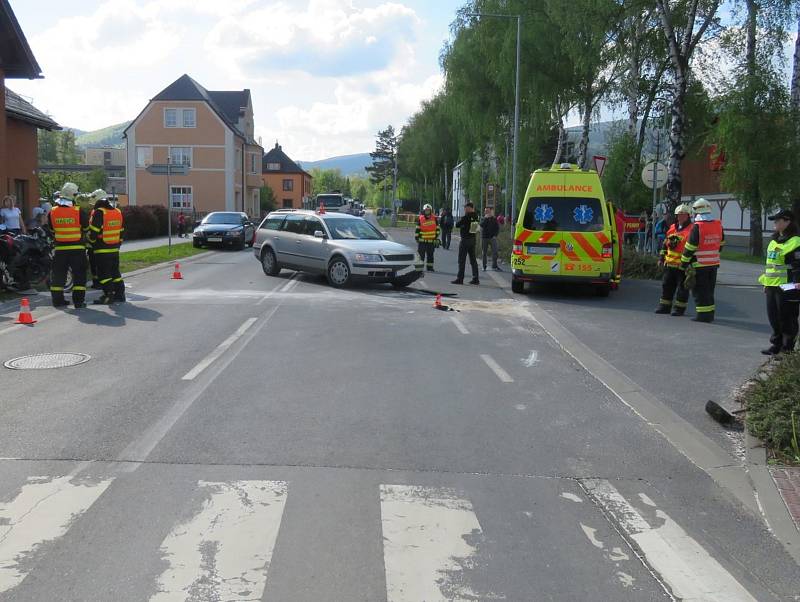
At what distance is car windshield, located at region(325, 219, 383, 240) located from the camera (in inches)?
744

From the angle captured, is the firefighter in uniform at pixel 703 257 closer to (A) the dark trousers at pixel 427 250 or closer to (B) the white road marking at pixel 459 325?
(B) the white road marking at pixel 459 325

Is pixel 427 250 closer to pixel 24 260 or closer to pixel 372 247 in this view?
pixel 372 247

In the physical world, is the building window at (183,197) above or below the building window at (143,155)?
below

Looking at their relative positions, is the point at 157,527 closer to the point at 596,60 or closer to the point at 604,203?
the point at 604,203

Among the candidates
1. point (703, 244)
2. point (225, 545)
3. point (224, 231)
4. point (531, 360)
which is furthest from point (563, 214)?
point (224, 231)

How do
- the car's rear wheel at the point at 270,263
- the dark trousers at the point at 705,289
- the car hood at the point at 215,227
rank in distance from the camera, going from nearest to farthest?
the dark trousers at the point at 705,289 < the car's rear wheel at the point at 270,263 < the car hood at the point at 215,227

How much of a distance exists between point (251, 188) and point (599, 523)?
76167 mm

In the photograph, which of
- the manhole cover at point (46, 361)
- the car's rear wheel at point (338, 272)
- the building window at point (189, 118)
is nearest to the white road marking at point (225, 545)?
the manhole cover at point (46, 361)

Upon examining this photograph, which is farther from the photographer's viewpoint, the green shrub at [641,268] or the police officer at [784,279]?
the green shrub at [641,268]

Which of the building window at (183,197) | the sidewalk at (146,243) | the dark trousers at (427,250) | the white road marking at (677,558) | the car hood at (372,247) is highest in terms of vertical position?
the building window at (183,197)

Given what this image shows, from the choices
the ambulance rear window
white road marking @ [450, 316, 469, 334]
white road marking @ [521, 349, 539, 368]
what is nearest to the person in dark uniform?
the ambulance rear window

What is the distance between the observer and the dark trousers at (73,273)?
13977 mm

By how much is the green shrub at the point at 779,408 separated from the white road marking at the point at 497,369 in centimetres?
243

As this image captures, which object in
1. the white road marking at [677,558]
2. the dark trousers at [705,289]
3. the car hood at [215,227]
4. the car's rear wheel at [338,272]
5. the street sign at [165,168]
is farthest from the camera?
the car hood at [215,227]
